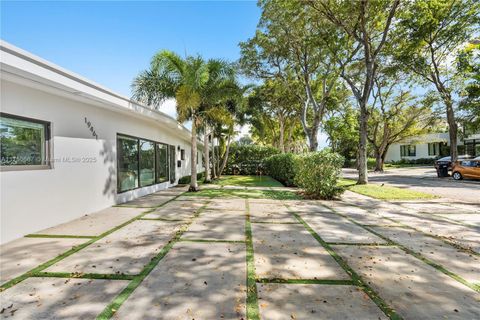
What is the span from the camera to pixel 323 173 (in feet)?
29.3

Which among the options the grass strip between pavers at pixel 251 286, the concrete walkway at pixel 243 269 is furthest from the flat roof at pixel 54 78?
the grass strip between pavers at pixel 251 286

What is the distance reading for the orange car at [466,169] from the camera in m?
14.9

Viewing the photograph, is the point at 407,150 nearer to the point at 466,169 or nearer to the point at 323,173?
the point at 466,169

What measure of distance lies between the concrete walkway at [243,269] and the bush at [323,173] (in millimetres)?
2882

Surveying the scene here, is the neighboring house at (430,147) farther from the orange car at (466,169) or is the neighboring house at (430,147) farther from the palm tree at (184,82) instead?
the palm tree at (184,82)

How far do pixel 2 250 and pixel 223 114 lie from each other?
9.37 m

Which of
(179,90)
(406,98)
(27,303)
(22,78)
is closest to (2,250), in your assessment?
(27,303)

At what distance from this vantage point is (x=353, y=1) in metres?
11.4

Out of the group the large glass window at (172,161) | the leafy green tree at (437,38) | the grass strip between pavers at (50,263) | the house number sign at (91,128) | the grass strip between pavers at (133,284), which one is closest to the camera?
the grass strip between pavers at (133,284)

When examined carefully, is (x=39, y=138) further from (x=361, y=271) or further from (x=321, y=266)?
(x=361, y=271)

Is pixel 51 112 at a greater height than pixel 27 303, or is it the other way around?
pixel 51 112

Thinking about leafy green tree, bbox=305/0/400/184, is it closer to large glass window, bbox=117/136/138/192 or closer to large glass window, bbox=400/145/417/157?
large glass window, bbox=117/136/138/192

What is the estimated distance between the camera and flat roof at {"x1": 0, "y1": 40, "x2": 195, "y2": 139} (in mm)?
3652

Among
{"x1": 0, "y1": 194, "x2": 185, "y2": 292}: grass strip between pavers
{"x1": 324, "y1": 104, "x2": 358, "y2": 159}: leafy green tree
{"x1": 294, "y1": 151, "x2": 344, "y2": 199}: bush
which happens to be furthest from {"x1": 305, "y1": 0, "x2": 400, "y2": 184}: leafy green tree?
{"x1": 0, "y1": 194, "x2": 185, "y2": 292}: grass strip between pavers
